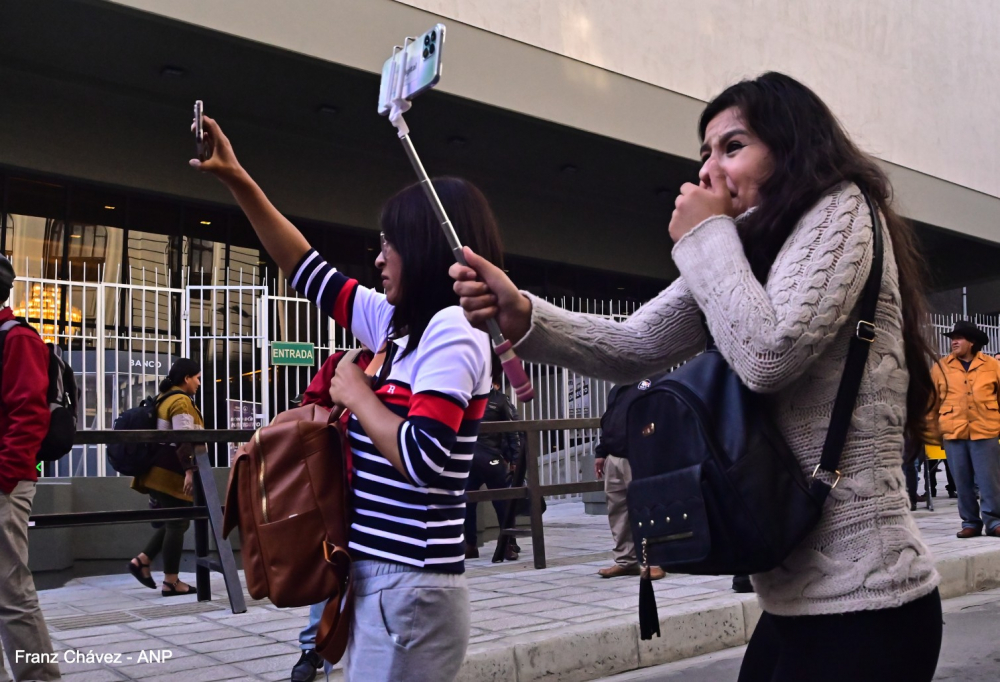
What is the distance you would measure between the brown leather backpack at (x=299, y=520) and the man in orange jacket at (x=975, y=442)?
859cm

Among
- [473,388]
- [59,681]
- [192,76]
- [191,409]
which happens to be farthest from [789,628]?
[192,76]

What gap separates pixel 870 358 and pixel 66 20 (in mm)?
10638

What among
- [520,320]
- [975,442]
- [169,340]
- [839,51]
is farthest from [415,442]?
[839,51]

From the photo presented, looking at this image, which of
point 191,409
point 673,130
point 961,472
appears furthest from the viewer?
point 673,130

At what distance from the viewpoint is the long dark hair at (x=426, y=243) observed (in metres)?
2.37

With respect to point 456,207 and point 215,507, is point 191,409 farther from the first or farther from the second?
point 456,207

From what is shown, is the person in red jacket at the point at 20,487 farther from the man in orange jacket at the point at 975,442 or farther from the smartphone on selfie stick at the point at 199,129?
the man in orange jacket at the point at 975,442

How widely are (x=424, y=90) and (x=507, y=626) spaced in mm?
4378

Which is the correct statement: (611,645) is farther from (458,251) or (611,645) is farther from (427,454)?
(458,251)

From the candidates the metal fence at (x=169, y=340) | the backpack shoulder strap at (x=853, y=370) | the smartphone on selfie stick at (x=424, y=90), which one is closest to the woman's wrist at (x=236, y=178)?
the smartphone on selfie stick at (x=424, y=90)

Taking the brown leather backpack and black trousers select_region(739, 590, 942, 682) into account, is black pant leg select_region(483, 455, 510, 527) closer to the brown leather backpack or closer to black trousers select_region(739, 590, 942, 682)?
the brown leather backpack

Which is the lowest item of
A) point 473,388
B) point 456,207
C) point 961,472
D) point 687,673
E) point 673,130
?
point 687,673

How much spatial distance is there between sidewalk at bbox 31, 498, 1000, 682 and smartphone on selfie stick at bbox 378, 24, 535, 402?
337 centimetres

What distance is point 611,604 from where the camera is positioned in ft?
20.5
